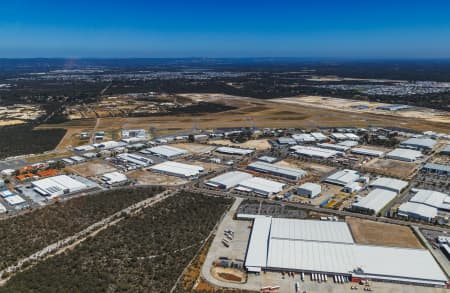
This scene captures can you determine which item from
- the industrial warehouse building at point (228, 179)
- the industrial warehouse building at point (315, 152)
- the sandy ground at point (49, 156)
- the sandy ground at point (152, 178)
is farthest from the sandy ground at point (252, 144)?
the sandy ground at point (49, 156)

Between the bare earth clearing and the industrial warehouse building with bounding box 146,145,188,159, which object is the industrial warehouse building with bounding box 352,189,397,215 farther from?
the bare earth clearing

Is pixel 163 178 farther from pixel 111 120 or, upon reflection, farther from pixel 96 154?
pixel 111 120

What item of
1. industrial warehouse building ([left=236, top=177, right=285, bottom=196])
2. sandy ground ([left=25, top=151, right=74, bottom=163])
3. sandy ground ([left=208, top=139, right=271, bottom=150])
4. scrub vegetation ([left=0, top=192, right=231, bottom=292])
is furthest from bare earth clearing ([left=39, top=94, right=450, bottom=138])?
scrub vegetation ([left=0, top=192, right=231, bottom=292])

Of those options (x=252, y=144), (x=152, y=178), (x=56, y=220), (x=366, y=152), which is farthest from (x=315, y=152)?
(x=56, y=220)

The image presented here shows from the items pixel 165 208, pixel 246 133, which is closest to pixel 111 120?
pixel 246 133

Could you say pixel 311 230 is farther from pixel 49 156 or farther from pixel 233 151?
pixel 49 156

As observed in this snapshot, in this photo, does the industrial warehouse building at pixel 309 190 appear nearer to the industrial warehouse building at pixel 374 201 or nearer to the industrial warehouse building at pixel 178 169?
the industrial warehouse building at pixel 374 201

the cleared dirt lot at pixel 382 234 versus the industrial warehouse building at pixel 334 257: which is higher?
the industrial warehouse building at pixel 334 257
